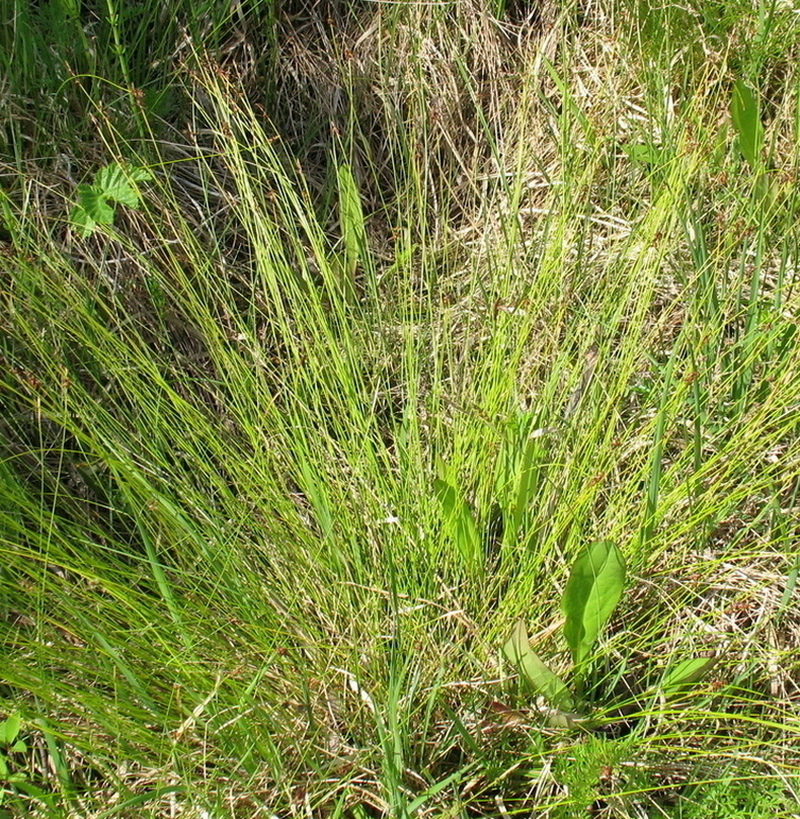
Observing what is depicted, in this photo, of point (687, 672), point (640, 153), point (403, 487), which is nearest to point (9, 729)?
point (403, 487)

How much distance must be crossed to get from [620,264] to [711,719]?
0.68 meters

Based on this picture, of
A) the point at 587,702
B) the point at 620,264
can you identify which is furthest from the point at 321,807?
the point at 620,264

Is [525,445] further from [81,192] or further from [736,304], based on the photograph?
[81,192]

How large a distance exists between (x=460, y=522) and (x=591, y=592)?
199 mm

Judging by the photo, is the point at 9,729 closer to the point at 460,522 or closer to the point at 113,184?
the point at 460,522

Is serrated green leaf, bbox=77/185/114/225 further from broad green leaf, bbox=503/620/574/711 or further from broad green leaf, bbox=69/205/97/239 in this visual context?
broad green leaf, bbox=503/620/574/711

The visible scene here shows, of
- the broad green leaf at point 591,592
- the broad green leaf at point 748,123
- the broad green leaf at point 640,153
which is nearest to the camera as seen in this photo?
the broad green leaf at point 591,592

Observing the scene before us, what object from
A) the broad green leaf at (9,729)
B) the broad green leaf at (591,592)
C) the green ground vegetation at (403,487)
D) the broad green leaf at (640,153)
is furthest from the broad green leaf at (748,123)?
the broad green leaf at (9,729)

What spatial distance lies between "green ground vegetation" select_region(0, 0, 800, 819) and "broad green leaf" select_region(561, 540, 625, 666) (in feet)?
0.05

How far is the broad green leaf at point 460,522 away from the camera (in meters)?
1.25

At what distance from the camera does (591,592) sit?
1189 mm

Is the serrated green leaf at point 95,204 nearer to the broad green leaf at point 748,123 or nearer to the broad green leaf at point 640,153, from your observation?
the broad green leaf at point 640,153

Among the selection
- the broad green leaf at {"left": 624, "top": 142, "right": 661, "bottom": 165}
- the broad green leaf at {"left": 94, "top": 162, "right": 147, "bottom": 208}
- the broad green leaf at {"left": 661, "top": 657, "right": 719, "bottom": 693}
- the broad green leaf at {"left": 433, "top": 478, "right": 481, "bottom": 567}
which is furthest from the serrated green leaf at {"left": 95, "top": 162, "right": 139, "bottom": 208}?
the broad green leaf at {"left": 661, "top": 657, "right": 719, "bottom": 693}

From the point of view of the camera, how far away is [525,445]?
1.33 metres
